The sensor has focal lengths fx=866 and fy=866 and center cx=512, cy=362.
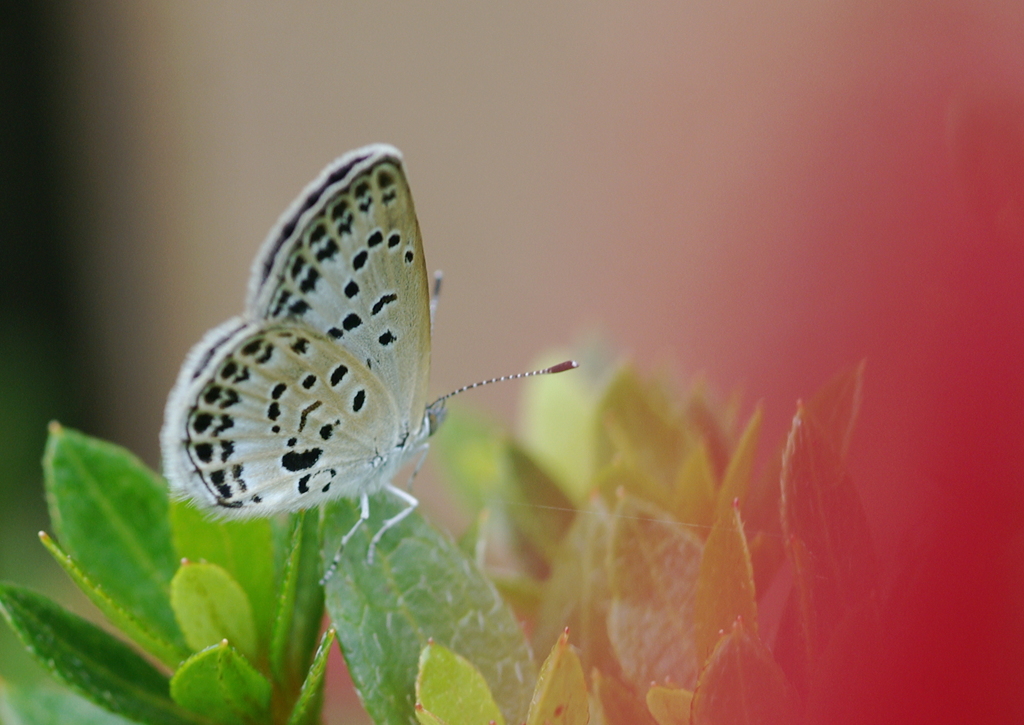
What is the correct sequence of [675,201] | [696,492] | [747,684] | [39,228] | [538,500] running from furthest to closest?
[39,228]
[675,201]
[538,500]
[696,492]
[747,684]

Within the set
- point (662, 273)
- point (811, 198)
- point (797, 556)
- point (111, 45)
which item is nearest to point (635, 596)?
point (797, 556)

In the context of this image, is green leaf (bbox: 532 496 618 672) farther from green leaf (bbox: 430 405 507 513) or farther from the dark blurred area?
the dark blurred area

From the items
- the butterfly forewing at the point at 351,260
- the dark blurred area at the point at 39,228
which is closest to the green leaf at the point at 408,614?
the butterfly forewing at the point at 351,260

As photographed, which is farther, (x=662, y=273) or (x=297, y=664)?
(x=662, y=273)

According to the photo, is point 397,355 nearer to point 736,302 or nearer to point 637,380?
point 637,380

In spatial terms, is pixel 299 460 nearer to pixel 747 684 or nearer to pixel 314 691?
pixel 314 691

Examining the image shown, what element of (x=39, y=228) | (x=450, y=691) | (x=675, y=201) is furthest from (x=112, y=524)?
(x=39, y=228)

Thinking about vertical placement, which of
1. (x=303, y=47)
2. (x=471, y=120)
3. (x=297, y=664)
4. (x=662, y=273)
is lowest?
(x=662, y=273)

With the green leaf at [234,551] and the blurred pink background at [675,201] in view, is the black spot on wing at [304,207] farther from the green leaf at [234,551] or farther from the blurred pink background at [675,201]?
the blurred pink background at [675,201]
